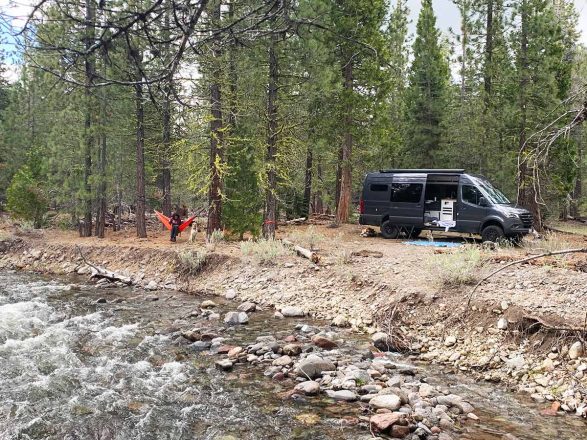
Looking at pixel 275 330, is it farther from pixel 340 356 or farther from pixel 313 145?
A: pixel 313 145

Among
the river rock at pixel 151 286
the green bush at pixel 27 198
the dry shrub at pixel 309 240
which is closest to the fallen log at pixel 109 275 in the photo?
the river rock at pixel 151 286

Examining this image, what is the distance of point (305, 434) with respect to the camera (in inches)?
179

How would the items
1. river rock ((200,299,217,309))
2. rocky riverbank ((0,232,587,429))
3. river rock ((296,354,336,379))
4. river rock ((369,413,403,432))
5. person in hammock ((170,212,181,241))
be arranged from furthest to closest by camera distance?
A: person in hammock ((170,212,181,241)) < river rock ((200,299,217,309)) < river rock ((296,354,336,379)) < rocky riverbank ((0,232,587,429)) < river rock ((369,413,403,432))

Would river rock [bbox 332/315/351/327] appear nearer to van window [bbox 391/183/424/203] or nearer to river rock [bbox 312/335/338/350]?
river rock [bbox 312/335/338/350]

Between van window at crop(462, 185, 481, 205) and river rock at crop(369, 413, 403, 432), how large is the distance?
31.8 feet

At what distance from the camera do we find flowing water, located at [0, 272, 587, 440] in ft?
15.1

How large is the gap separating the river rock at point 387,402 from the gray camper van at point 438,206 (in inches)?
337

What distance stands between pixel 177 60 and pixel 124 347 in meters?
6.41

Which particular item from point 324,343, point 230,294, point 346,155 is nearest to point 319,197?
point 346,155

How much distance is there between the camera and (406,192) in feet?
48.6

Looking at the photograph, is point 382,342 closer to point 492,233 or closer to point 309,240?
point 309,240

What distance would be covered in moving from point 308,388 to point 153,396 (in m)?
1.85

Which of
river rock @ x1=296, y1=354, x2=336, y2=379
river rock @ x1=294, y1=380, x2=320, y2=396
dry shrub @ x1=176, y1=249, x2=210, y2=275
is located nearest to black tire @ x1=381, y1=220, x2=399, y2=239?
dry shrub @ x1=176, y1=249, x2=210, y2=275

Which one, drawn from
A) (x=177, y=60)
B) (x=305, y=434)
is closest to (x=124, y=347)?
(x=305, y=434)
